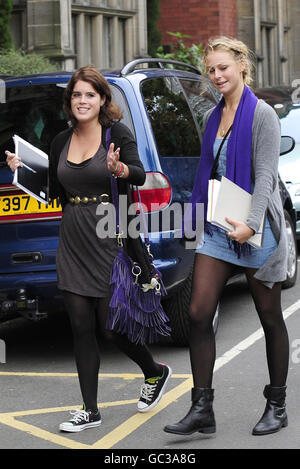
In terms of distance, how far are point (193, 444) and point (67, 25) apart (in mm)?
13566

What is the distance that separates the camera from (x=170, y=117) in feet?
23.1

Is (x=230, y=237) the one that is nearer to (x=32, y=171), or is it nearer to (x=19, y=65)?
(x=32, y=171)

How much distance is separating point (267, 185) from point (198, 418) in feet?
3.79

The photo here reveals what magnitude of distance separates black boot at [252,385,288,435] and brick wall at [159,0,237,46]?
64.9 feet

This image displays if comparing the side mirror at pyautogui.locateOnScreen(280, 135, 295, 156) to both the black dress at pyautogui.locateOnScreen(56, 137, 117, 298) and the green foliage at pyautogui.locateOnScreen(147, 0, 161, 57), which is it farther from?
the green foliage at pyautogui.locateOnScreen(147, 0, 161, 57)

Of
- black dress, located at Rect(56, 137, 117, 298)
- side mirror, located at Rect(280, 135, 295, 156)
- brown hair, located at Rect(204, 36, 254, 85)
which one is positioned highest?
brown hair, located at Rect(204, 36, 254, 85)

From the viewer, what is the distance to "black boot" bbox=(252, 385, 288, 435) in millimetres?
5094

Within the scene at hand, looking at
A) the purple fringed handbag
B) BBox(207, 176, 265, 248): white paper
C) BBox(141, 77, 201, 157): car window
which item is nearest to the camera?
BBox(207, 176, 265, 248): white paper

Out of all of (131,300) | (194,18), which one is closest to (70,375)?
(131,300)

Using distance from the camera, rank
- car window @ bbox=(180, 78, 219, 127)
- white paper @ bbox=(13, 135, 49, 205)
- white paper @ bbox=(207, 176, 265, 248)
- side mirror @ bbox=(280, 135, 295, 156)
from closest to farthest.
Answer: white paper @ bbox=(207, 176, 265, 248)
white paper @ bbox=(13, 135, 49, 205)
car window @ bbox=(180, 78, 219, 127)
side mirror @ bbox=(280, 135, 295, 156)

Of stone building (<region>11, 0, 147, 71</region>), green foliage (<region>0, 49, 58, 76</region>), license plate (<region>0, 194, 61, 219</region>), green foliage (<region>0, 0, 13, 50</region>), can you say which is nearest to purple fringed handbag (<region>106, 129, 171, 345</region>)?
license plate (<region>0, 194, 61, 219</region>)

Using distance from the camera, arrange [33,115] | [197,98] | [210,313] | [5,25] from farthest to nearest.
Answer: [5,25] → [197,98] → [33,115] → [210,313]

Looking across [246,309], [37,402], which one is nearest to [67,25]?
[246,309]

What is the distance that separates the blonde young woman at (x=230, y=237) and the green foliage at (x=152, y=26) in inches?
684
